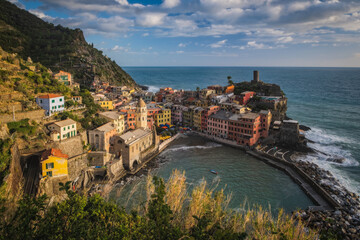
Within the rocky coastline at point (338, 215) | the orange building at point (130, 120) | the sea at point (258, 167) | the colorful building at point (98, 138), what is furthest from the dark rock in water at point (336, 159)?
the colorful building at point (98, 138)

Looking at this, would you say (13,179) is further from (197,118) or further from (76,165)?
(197,118)

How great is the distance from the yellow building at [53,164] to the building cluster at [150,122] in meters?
0.16

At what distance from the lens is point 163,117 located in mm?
55844

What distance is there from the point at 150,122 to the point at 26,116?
25918mm

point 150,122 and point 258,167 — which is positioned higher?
point 150,122

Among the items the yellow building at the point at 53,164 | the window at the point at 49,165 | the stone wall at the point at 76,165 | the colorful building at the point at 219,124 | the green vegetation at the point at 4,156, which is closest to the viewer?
the green vegetation at the point at 4,156

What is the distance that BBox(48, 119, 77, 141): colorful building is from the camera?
3002 cm

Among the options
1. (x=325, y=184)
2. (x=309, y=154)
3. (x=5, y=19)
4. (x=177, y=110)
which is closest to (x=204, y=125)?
(x=177, y=110)

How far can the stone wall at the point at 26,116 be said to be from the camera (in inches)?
1086

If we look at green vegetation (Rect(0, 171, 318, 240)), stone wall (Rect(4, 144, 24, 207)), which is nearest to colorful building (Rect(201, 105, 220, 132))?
stone wall (Rect(4, 144, 24, 207))

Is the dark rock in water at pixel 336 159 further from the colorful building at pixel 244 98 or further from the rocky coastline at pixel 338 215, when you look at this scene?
the colorful building at pixel 244 98

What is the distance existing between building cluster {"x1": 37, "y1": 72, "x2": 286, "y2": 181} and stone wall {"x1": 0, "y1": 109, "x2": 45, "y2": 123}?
97.8 inches

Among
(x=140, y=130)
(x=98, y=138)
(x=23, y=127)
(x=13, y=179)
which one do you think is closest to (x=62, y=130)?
(x=23, y=127)

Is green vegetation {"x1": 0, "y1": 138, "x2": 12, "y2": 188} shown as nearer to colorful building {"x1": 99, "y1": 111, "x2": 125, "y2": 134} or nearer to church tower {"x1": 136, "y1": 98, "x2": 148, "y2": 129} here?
colorful building {"x1": 99, "y1": 111, "x2": 125, "y2": 134}
